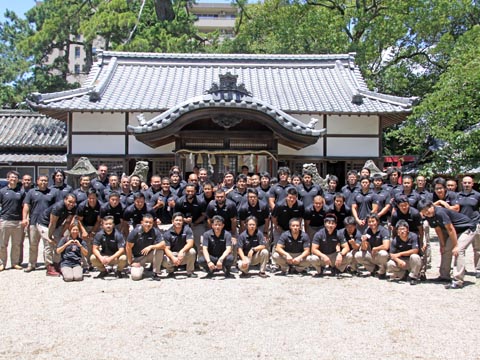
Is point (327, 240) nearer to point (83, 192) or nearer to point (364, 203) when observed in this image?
point (364, 203)

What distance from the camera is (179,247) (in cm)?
714

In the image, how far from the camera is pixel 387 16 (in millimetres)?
19422

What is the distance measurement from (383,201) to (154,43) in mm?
15515

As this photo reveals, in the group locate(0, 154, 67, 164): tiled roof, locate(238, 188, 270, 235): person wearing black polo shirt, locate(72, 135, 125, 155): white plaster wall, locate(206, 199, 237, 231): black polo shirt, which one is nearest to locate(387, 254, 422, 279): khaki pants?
locate(238, 188, 270, 235): person wearing black polo shirt

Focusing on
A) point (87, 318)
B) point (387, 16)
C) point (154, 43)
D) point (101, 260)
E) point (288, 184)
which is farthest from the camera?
point (154, 43)

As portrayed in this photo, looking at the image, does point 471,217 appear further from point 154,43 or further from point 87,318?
point 154,43

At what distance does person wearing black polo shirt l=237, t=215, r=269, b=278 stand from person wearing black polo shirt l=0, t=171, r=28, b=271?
3.37m

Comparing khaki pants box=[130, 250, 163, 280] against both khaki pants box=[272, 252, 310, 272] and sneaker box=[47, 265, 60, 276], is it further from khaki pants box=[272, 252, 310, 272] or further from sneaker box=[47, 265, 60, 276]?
khaki pants box=[272, 252, 310, 272]

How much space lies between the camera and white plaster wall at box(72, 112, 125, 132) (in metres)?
13.1

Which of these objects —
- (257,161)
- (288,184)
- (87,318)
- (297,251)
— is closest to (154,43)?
(257,161)

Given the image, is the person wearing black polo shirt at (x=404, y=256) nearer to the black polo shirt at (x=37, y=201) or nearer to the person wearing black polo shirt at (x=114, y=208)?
the person wearing black polo shirt at (x=114, y=208)

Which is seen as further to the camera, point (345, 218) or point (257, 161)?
point (257, 161)

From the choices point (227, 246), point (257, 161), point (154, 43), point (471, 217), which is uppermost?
point (154, 43)

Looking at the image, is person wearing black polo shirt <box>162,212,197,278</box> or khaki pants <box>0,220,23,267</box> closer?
person wearing black polo shirt <box>162,212,197,278</box>
